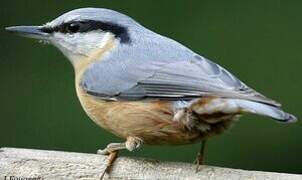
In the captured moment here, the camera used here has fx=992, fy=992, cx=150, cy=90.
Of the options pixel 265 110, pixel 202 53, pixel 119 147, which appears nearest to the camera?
pixel 265 110

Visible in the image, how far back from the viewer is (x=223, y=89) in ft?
9.98

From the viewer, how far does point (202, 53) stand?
478 centimetres

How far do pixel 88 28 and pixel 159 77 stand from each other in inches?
15.9

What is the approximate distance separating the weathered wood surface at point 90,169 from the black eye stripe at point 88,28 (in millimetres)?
516

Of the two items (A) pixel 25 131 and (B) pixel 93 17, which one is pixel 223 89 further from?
(A) pixel 25 131

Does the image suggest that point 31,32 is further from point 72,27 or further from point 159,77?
point 159,77

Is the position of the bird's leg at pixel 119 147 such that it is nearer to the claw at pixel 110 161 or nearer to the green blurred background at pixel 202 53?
the claw at pixel 110 161

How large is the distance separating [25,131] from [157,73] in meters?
1.67

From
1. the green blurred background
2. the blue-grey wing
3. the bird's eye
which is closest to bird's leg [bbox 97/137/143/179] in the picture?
the blue-grey wing

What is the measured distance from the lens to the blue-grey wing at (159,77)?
309cm

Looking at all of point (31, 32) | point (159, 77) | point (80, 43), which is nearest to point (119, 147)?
point (159, 77)

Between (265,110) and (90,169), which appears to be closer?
(265,110)

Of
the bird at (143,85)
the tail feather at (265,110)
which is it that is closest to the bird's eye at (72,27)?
the bird at (143,85)

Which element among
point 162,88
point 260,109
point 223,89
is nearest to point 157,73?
point 162,88
